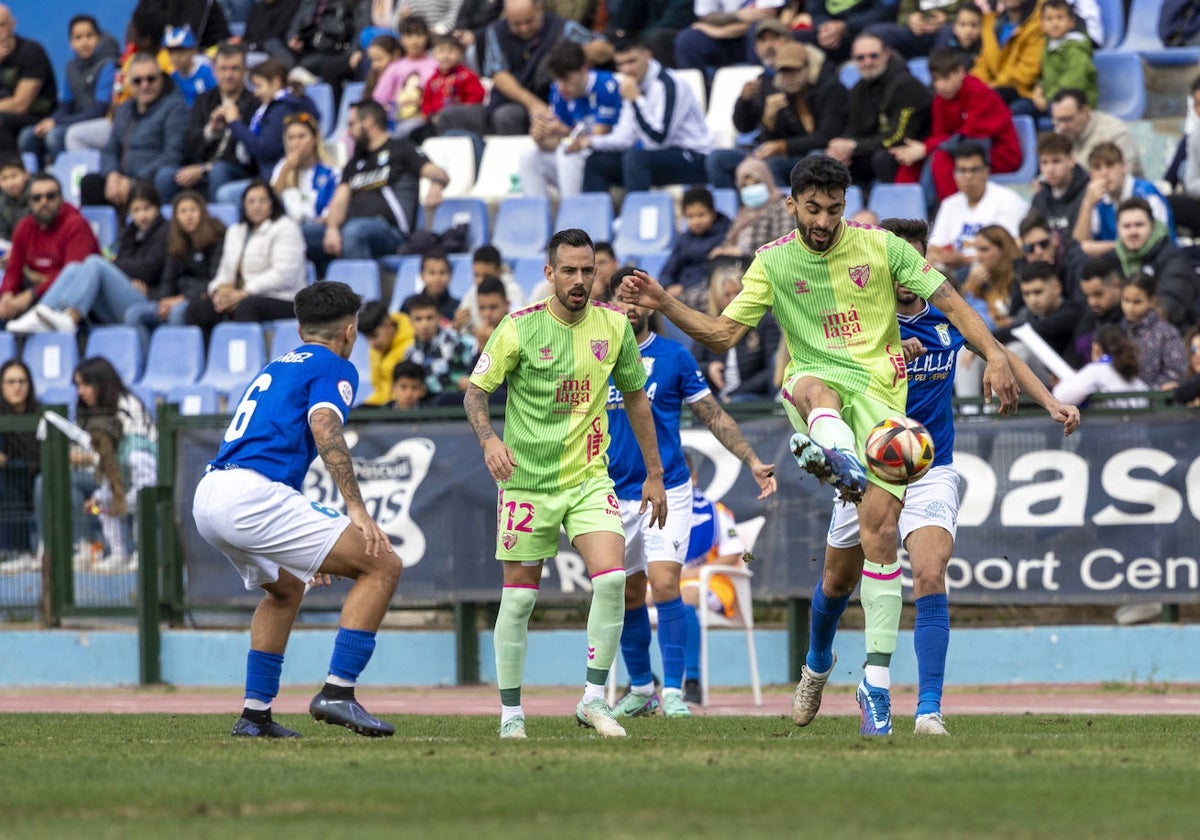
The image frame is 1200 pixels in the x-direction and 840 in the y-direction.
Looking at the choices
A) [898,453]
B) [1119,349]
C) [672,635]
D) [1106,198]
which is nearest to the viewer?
[898,453]

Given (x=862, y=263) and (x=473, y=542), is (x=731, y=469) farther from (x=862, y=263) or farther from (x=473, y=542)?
(x=862, y=263)

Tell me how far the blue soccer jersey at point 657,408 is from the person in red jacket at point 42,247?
1040cm

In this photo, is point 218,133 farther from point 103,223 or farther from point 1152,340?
point 1152,340

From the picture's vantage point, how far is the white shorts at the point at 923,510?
9180 millimetres

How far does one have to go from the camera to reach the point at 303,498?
945 centimetres

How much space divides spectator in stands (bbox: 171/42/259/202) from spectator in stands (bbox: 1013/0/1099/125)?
896 centimetres

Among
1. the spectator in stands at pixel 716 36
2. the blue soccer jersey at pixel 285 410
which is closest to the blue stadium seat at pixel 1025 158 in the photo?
the spectator in stands at pixel 716 36

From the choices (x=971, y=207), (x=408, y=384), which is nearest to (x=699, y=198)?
(x=971, y=207)

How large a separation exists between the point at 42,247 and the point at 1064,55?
1060cm

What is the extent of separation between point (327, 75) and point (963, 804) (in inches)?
714

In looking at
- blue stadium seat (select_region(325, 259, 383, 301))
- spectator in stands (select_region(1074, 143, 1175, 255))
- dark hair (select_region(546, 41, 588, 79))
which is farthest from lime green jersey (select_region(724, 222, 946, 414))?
blue stadium seat (select_region(325, 259, 383, 301))

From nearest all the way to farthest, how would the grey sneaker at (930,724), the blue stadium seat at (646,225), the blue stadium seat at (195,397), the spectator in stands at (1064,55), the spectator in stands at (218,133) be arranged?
1. the grey sneaker at (930,724)
2. the spectator in stands at (1064,55)
3. the blue stadium seat at (646,225)
4. the blue stadium seat at (195,397)
5. the spectator in stands at (218,133)

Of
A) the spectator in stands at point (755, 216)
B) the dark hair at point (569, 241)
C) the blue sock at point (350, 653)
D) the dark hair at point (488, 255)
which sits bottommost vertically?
the blue sock at point (350, 653)

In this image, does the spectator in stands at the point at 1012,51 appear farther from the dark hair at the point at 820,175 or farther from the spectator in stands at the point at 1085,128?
the dark hair at the point at 820,175
